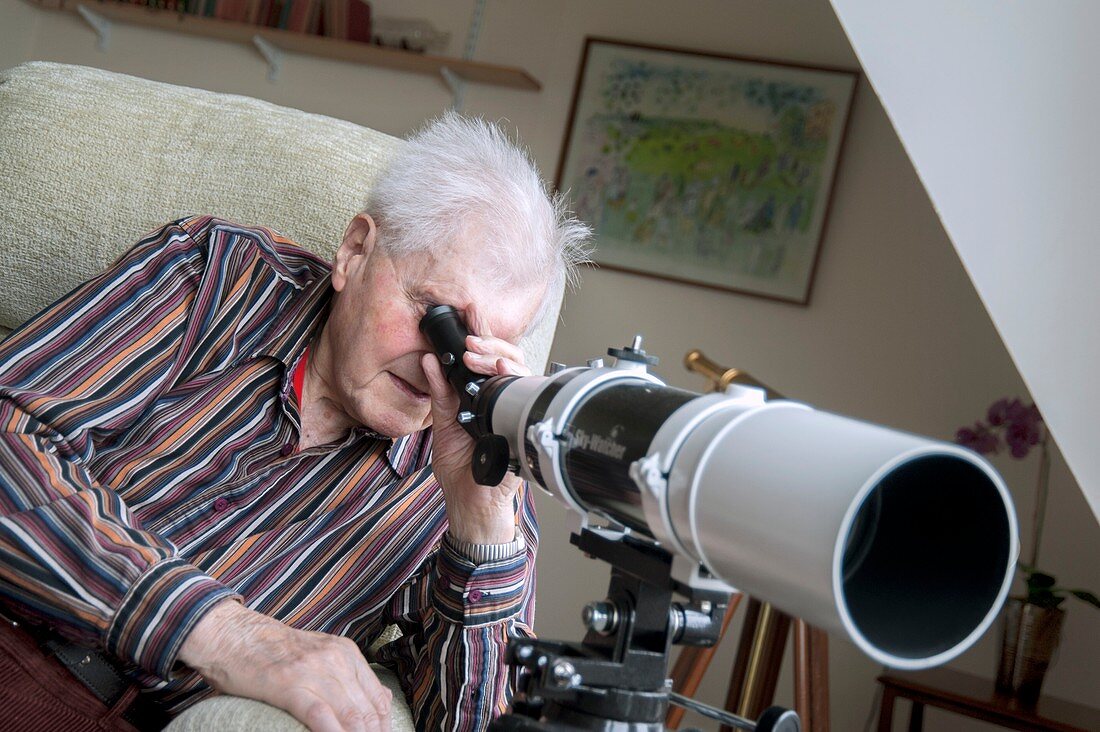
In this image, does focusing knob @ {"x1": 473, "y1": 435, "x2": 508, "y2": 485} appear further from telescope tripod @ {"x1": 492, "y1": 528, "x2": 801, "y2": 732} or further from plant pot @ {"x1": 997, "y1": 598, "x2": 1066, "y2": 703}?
plant pot @ {"x1": 997, "y1": 598, "x2": 1066, "y2": 703}

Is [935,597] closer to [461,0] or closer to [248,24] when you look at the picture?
[461,0]

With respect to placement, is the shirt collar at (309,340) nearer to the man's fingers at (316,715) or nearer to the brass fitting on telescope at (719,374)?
the man's fingers at (316,715)

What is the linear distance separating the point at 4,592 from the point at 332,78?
2818 mm

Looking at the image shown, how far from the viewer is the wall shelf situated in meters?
3.19

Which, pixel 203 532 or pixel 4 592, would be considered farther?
pixel 203 532

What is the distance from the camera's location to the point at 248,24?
352 centimetres

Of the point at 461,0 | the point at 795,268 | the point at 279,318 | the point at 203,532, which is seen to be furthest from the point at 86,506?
the point at 461,0

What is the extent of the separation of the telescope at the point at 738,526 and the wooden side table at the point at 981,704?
5.07 feet

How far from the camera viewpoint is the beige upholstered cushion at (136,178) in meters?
1.48

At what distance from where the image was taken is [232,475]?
120 cm

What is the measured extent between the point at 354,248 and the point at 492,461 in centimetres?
51

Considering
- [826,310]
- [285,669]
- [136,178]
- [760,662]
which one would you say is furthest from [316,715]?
[826,310]

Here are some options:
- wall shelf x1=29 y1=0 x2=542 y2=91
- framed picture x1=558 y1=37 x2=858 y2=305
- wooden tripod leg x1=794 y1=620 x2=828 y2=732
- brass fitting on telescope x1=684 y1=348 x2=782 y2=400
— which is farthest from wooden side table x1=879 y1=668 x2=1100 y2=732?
wall shelf x1=29 y1=0 x2=542 y2=91

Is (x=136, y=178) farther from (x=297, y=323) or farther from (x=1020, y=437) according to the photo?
(x=1020, y=437)
